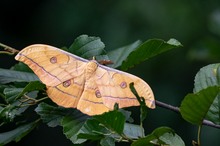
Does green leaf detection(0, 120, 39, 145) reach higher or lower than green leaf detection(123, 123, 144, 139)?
lower

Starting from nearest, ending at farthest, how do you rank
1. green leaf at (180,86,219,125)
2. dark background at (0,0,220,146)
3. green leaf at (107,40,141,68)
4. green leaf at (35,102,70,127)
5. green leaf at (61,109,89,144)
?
green leaf at (180,86,219,125) → green leaf at (61,109,89,144) → green leaf at (35,102,70,127) → green leaf at (107,40,141,68) → dark background at (0,0,220,146)

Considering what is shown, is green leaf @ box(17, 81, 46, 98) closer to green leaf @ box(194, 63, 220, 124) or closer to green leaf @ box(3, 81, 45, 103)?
green leaf @ box(3, 81, 45, 103)

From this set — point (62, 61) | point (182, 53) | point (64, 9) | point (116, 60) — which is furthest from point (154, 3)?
point (62, 61)

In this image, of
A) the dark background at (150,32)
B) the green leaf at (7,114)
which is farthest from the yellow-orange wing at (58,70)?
the dark background at (150,32)

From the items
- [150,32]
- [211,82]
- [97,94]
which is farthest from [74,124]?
[150,32]

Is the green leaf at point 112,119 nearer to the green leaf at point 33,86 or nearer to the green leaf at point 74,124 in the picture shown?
the green leaf at point 74,124

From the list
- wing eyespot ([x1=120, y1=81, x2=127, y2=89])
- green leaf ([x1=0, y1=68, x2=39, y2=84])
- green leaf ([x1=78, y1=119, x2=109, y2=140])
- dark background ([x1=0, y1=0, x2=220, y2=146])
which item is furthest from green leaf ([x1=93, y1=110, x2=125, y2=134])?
dark background ([x1=0, y1=0, x2=220, y2=146])
